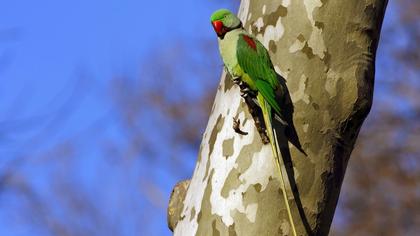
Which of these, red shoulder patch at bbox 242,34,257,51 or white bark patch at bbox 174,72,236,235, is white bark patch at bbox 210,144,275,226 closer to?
white bark patch at bbox 174,72,236,235

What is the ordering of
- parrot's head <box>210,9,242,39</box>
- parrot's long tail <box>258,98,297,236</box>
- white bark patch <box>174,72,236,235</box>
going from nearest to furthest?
parrot's long tail <box>258,98,297,236</box> < white bark patch <box>174,72,236,235</box> < parrot's head <box>210,9,242,39</box>

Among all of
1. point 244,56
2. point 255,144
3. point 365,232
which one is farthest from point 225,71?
point 365,232

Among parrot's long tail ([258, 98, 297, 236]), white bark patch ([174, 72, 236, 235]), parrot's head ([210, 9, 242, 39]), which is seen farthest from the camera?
parrot's head ([210, 9, 242, 39])

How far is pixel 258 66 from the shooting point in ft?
8.34

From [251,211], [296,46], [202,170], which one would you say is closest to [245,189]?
[251,211]

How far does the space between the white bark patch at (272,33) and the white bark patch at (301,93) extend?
150 millimetres

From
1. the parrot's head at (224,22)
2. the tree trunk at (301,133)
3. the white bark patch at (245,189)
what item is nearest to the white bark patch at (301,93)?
the tree trunk at (301,133)

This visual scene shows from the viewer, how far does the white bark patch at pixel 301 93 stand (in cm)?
246

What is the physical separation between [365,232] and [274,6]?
11.2m

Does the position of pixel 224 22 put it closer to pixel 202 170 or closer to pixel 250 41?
pixel 250 41

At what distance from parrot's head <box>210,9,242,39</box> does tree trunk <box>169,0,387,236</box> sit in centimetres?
8

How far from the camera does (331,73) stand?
2473 millimetres

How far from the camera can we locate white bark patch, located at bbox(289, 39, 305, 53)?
2514mm

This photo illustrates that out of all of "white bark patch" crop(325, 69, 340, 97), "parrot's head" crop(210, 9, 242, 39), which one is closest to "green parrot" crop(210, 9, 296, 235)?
"parrot's head" crop(210, 9, 242, 39)
